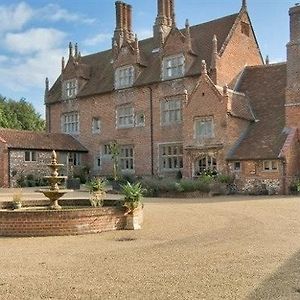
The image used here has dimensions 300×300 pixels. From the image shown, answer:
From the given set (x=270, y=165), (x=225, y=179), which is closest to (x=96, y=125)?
(x=225, y=179)

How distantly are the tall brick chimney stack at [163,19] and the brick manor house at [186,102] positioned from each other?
82mm

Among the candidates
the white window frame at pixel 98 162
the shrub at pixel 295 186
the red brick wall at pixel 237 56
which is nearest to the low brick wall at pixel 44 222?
the shrub at pixel 295 186

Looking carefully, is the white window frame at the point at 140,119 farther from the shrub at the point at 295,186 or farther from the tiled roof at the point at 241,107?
the shrub at the point at 295,186

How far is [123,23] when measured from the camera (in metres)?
41.8

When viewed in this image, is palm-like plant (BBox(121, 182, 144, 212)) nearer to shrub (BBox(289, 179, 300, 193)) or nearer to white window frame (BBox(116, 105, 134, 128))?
shrub (BBox(289, 179, 300, 193))

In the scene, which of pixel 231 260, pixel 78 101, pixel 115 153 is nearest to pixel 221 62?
pixel 115 153

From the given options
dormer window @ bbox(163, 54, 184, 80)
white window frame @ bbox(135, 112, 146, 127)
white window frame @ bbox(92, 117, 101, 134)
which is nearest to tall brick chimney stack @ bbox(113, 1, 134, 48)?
white window frame @ bbox(92, 117, 101, 134)

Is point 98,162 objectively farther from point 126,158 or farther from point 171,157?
point 171,157

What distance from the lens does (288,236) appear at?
456 inches

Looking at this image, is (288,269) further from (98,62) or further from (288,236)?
(98,62)

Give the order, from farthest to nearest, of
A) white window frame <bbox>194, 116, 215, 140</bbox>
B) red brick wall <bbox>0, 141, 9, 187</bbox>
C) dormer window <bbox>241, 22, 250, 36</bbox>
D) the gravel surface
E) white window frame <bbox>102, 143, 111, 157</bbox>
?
1. white window frame <bbox>102, 143, 111, 157</bbox>
2. red brick wall <bbox>0, 141, 9, 187</bbox>
3. dormer window <bbox>241, 22, 250, 36</bbox>
4. white window frame <bbox>194, 116, 215, 140</bbox>
5. the gravel surface

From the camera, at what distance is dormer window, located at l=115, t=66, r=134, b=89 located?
37325mm

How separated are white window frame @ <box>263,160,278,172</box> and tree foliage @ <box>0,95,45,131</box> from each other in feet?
158

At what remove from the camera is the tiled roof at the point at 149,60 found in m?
33.5
